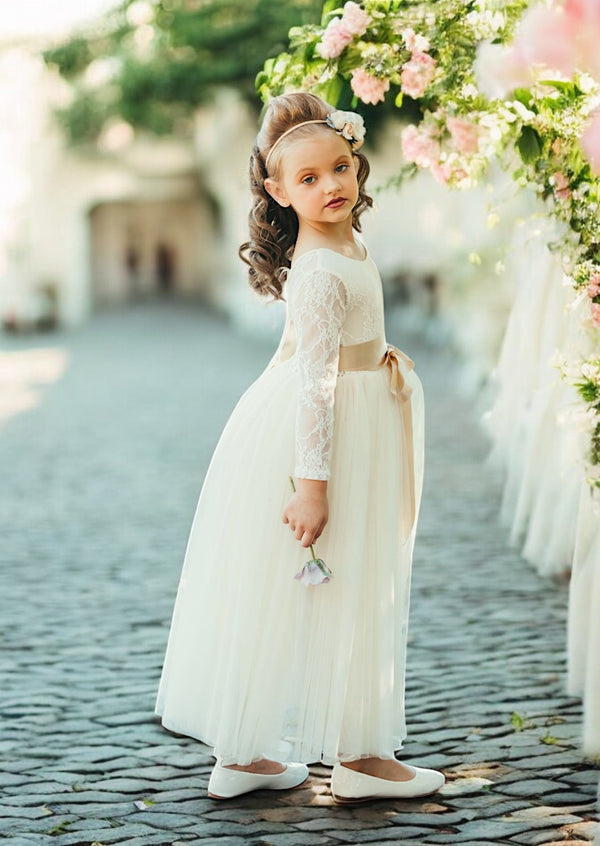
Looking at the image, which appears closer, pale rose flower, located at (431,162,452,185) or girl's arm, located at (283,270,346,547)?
girl's arm, located at (283,270,346,547)

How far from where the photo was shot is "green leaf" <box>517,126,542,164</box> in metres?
2.84

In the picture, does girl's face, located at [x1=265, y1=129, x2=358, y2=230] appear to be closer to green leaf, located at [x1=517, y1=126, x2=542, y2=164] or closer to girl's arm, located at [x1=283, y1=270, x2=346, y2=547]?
girl's arm, located at [x1=283, y1=270, x2=346, y2=547]

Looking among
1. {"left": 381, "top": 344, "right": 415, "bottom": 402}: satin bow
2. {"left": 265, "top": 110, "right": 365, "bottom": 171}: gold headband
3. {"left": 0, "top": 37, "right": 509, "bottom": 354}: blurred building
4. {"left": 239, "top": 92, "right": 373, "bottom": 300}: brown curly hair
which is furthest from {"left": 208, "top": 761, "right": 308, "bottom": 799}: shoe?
{"left": 0, "top": 37, "right": 509, "bottom": 354}: blurred building

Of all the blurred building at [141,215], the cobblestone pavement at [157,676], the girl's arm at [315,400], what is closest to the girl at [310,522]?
the girl's arm at [315,400]

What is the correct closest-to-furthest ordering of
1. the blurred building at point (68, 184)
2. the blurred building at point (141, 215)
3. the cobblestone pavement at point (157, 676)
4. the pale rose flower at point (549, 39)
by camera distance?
the pale rose flower at point (549, 39), the cobblestone pavement at point (157, 676), the blurred building at point (141, 215), the blurred building at point (68, 184)

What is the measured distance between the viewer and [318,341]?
8.64 ft

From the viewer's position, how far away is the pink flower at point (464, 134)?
301 cm

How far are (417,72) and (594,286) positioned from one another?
0.70m

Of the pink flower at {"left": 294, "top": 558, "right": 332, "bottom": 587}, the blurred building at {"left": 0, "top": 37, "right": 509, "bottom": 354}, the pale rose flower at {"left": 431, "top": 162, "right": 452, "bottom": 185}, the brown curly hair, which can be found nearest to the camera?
the pink flower at {"left": 294, "top": 558, "right": 332, "bottom": 587}

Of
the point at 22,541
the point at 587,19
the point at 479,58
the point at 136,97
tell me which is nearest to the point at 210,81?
the point at 136,97

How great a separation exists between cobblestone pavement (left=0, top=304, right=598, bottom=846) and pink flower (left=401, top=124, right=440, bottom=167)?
1.58m

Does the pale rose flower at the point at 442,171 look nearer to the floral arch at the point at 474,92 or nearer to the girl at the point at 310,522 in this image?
the floral arch at the point at 474,92

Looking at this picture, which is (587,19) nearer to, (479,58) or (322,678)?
(479,58)

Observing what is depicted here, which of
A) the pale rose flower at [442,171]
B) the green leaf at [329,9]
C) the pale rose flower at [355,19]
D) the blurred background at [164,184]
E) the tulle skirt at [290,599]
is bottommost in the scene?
the tulle skirt at [290,599]
